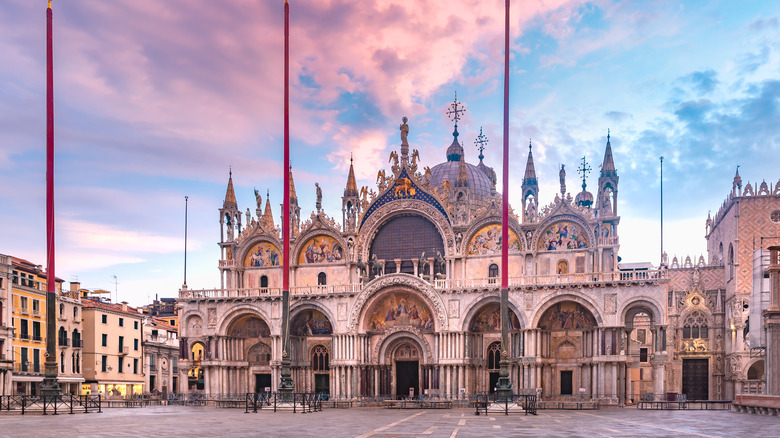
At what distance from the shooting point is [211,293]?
5925cm

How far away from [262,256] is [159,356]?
1011 inches

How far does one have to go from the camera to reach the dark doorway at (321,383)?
191 ft

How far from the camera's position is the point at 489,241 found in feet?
181

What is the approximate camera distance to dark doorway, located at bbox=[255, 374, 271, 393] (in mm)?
59209

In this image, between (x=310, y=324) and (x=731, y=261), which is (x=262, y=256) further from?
(x=731, y=261)

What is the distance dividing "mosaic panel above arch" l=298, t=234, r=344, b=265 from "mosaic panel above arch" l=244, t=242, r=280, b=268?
6.91ft

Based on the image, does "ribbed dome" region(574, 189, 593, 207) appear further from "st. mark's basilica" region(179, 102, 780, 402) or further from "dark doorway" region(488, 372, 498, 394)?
"dark doorway" region(488, 372, 498, 394)

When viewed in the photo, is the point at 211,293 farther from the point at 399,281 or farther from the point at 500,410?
the point at 500,410

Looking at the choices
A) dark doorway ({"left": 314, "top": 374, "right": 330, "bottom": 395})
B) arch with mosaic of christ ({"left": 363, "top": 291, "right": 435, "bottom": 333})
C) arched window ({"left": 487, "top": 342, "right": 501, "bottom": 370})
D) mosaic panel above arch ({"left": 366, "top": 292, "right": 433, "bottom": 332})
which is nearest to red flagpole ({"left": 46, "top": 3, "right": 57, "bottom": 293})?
arch with mosaic of christ ({"left": 363, "top": 291, "right": 435, "bottom": 333})

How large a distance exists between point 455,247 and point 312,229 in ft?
37.3

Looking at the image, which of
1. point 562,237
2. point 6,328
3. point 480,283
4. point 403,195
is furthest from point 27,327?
point 562,237

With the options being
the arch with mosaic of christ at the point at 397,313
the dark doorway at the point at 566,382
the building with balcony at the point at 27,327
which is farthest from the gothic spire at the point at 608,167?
the building with balcony at the point at 27,327

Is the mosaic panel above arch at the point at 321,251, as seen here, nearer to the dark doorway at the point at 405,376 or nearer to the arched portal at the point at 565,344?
the dark doorway at the point at 405,376

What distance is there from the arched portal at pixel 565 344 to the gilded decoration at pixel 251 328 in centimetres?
2108
